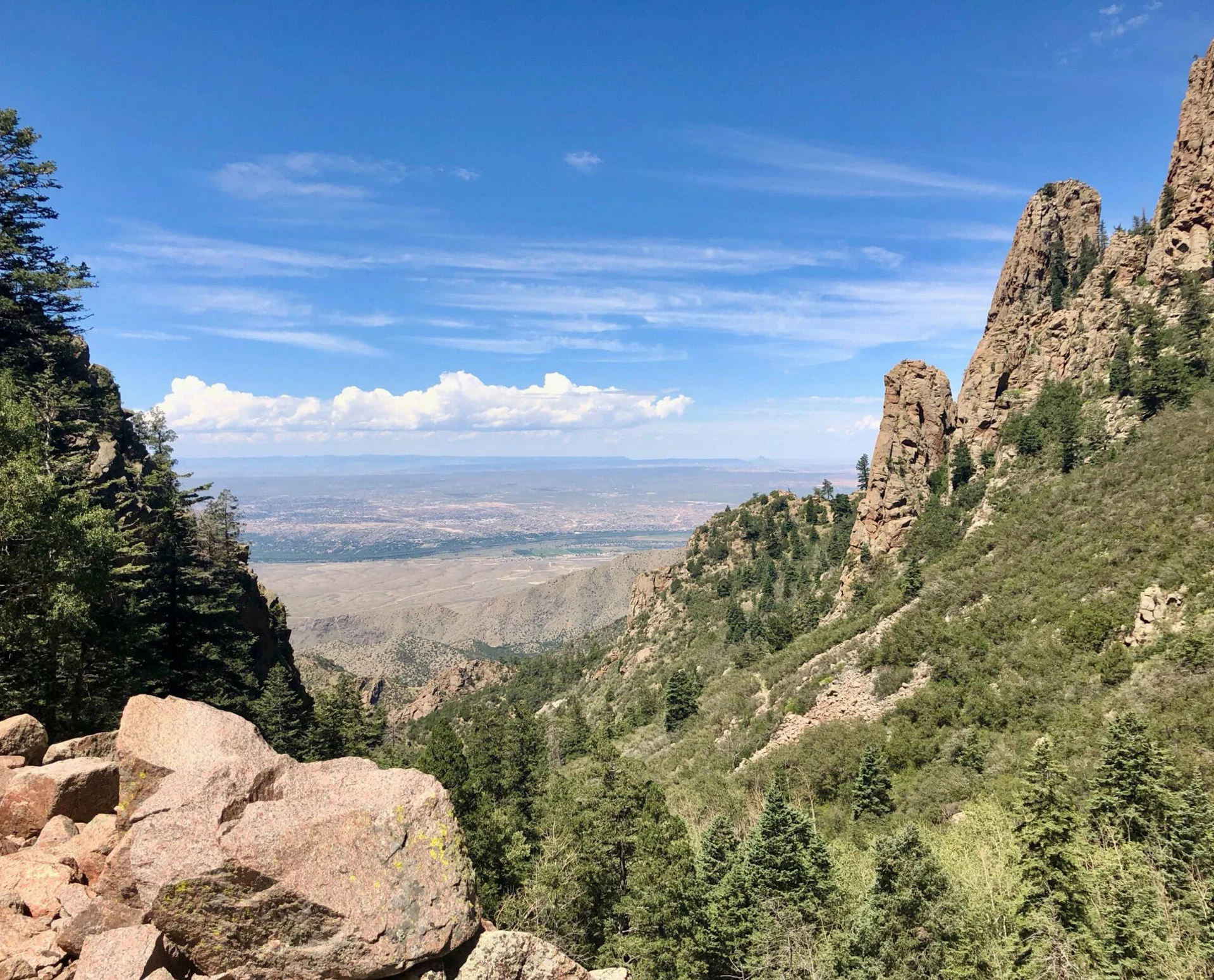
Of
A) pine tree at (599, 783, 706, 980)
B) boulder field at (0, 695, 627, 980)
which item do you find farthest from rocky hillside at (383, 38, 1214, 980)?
boulder field at (0, 695, 627, 980)

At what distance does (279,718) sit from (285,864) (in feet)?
103

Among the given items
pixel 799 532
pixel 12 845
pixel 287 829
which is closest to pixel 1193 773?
pixel 287 829

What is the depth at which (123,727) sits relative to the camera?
8797 millimetres

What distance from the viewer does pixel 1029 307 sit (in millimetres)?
74125

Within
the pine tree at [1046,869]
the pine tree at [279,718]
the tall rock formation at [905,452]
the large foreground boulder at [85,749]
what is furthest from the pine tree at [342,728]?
the tall rock formation at [905,452]

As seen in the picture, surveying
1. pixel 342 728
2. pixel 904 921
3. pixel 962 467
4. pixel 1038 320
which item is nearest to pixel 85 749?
pixel 904 921

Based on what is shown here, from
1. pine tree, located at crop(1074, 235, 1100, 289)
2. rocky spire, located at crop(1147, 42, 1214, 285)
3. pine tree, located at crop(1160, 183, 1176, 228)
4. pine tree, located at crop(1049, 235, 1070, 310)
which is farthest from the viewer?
pine tree, located at crop(1074, 235, 1100, 289)

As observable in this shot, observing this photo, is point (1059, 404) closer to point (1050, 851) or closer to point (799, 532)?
point (799, 532)

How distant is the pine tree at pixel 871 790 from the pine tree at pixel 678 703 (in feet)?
99.3

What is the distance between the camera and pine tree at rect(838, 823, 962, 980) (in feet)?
50.8

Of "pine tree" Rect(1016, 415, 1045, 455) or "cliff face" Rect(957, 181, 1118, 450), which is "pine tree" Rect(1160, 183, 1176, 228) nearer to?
"cliff face" Rect(957, 181, 1118, 450)

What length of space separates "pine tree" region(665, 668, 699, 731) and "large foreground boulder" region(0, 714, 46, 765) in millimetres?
52871

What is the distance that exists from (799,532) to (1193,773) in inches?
3057

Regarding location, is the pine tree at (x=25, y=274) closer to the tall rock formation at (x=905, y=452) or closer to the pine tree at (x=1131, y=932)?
the pine tree at (x=1131, y=932)
